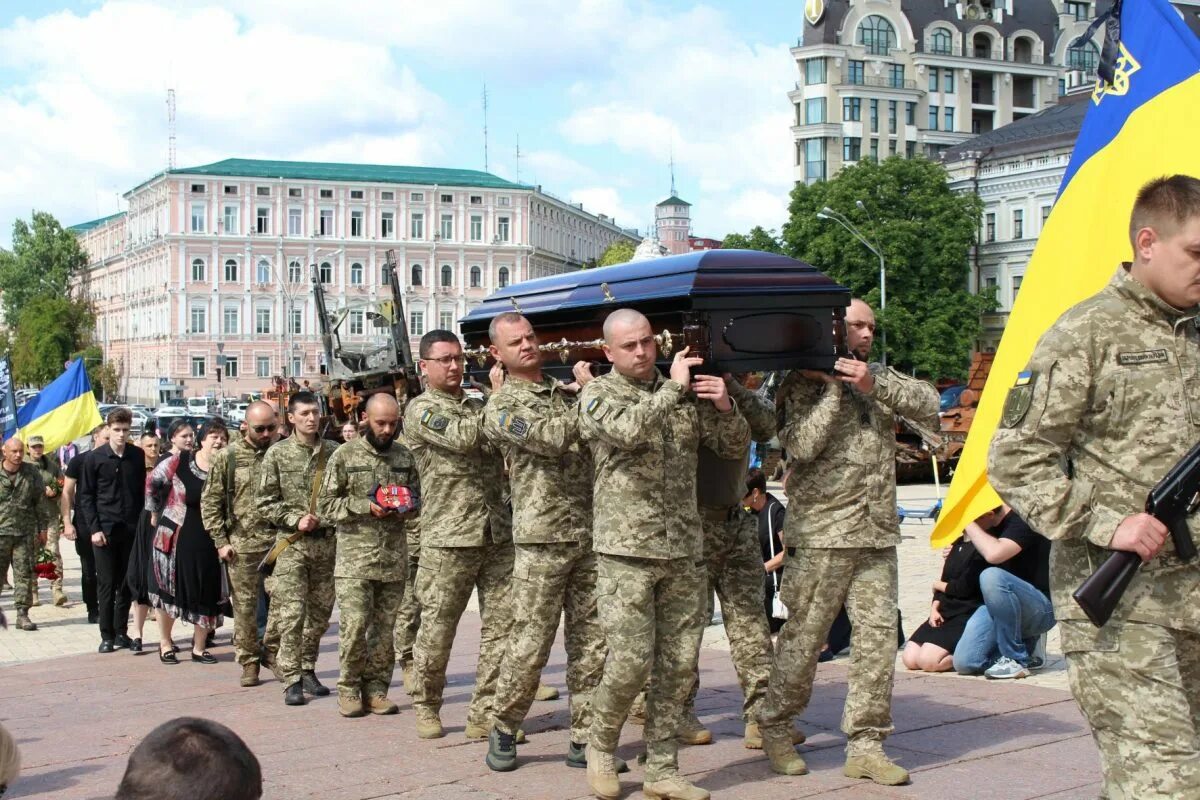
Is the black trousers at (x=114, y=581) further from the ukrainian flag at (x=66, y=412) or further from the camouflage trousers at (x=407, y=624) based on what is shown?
the ukrainian flag at (x=66, y=412)

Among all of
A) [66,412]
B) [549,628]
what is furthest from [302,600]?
[66,412]

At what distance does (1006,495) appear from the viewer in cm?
416

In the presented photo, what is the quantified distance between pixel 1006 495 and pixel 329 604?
591cm

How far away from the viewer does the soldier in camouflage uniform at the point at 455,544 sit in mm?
7461

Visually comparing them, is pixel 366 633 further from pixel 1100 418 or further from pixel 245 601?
pixel 1100 418

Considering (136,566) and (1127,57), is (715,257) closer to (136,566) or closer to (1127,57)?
(1127,57)

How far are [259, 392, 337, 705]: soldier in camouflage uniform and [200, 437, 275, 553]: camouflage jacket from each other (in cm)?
43

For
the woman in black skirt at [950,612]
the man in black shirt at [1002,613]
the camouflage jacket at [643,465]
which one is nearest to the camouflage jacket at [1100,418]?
the camouflage jacket at [643,465]

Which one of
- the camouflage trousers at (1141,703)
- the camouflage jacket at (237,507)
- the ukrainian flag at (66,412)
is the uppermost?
the ukrainian flag at (66,412)

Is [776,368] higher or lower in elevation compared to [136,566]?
higher

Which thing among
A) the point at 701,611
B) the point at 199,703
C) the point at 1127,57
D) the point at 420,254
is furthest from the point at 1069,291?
the point at 420,254

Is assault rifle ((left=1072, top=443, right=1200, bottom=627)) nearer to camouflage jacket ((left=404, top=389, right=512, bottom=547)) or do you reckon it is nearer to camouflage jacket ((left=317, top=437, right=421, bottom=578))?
camouflage jacket ((left=404, top=389, right=512, bottom=547))

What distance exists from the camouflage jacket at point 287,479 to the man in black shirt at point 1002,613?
4.18 m

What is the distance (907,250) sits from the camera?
60781 mm
